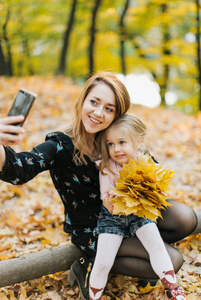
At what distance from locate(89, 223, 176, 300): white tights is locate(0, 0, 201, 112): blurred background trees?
8.48 meters

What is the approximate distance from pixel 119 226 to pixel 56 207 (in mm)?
1624

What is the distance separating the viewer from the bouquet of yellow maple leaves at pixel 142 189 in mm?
1965

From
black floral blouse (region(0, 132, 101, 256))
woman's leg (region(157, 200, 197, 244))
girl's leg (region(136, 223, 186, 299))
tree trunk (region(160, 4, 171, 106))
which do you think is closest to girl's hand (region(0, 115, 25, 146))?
black floral blouse (region(0, 132, 101, 256))

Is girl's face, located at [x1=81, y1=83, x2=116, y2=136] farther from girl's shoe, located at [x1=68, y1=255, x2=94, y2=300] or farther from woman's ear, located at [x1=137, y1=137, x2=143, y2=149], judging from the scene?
Result: girl's shoe, located at [x1=68, y1=255, x2=94, y2=300]

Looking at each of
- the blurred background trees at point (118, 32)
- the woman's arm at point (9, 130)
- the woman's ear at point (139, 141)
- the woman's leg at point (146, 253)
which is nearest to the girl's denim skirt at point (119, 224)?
the woman's leg at point (146, 253)

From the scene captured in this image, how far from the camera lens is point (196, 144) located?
5.62 metres

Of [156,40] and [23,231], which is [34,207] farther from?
[156,40]

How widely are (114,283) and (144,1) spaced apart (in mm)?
12393

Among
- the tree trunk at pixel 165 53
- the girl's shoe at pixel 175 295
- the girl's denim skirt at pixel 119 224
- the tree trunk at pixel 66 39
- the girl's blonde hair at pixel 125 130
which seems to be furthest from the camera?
the tree trunk at pixel 165 53

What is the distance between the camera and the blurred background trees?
10414 millimetres

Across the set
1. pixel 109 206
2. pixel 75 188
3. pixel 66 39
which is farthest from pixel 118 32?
pixel 109 206

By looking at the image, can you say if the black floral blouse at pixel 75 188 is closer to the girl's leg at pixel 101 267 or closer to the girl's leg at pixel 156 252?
the girl's leg at pixel 101 267

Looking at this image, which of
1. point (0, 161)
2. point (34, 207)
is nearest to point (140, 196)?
point (0, 161)

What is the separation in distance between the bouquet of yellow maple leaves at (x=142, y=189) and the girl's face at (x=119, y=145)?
0.68ft
